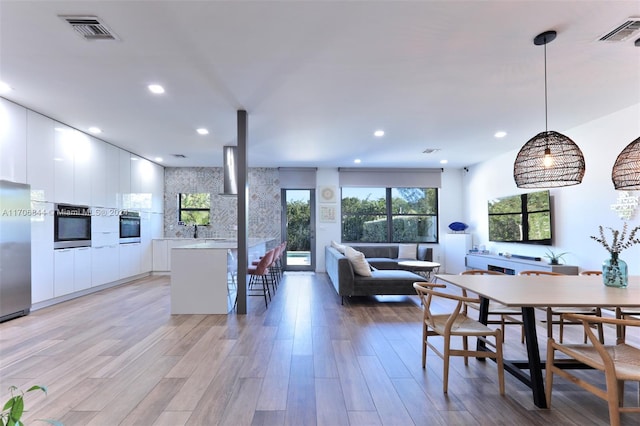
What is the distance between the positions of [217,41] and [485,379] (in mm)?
3423

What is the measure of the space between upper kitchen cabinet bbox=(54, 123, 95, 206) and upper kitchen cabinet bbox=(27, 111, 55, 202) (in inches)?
3.6

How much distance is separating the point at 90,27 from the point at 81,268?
13.5 ft

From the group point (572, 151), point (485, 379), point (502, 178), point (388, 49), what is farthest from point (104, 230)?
point (502, 178)

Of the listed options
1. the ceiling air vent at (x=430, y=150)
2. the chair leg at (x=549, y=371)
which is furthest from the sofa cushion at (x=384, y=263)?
the chair leg at (x=549, y=371)

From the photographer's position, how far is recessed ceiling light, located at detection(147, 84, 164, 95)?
11.4ft

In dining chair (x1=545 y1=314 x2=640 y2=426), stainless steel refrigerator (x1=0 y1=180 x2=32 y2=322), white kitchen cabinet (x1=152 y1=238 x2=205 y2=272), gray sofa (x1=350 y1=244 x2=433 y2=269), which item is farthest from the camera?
gray sofa (x1=350 y1=244 x2=433 y2=269)

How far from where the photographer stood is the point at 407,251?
7.73m

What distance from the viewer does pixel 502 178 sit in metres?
6.64

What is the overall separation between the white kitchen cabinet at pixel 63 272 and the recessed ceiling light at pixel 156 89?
2921 millimetres

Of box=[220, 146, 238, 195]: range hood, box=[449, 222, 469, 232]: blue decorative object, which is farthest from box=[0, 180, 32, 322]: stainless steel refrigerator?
box=[449, 222, 469, 232]: blue decorative object

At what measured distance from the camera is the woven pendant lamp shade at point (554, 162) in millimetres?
2555

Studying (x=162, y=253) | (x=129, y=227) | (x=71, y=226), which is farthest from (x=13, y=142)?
(x=162, y=253)

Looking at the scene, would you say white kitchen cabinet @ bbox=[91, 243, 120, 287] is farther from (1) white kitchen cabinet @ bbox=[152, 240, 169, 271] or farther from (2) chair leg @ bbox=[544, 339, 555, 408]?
(2) chair leg @ bbox=[544, 339, 555, 408]

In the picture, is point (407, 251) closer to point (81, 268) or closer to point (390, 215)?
point (390, 215)
